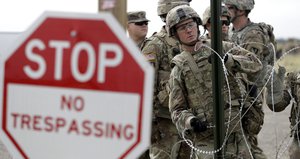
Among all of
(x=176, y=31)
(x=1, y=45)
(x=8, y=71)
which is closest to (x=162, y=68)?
(x=176, y=31)

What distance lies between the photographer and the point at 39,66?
326cm

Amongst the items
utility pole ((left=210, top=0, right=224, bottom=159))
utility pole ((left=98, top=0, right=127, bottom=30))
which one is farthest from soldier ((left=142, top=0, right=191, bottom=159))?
utility pole ((left=98, top=0, right=127, bottom=30))

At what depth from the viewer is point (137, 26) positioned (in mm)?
8398

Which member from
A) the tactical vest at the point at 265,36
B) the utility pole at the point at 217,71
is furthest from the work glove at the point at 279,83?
the utility pole at the point at 217,71

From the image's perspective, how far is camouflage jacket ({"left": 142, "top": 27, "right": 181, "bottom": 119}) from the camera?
7.39 metres

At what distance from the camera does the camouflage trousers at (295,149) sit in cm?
705

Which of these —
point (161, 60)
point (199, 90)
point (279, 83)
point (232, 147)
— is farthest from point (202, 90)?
point (161, 60)

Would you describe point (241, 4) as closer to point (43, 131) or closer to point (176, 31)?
point (176, 31)

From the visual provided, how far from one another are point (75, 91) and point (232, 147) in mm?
3142

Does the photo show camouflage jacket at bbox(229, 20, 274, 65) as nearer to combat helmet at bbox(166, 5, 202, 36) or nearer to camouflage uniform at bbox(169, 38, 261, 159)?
combat helmet at bbox(166, 5, 202, 36)

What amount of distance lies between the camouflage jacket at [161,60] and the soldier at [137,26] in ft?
2.65

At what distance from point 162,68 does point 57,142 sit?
4256 millimetres

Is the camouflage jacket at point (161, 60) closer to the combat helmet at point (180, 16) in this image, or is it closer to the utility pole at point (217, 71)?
the combat helmet at point (180, 16)

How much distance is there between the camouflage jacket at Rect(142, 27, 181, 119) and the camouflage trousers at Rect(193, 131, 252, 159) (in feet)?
3.97
